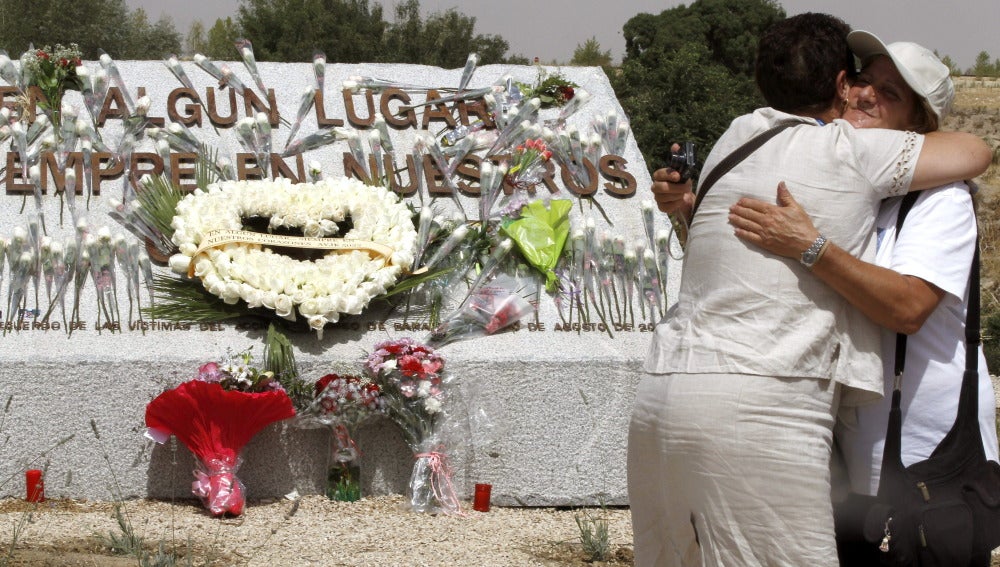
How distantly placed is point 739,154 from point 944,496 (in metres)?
0.71

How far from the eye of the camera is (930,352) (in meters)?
2.10

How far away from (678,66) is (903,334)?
29.8 feet

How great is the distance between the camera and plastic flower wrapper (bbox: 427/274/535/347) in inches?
184

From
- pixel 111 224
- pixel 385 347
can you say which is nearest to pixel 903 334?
pixel 385 347

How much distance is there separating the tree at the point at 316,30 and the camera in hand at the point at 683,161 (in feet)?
51.2

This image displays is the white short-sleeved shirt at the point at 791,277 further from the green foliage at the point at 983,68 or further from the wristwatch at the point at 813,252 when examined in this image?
the green foliage at the point at 983,68

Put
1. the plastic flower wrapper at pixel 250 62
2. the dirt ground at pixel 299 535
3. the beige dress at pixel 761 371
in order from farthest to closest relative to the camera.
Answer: the plastic flower wrapper at pixel 250 62
the dirt ground at pixel 299 535
the beige dress at pixel 761 371

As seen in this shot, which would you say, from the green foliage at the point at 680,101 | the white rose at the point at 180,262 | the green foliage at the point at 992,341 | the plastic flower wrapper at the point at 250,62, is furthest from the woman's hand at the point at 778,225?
the green foliage at the point at 992,341

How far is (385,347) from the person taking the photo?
14.4 ft

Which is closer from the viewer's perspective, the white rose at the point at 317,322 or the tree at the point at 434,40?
the white rose at the point at 317,322

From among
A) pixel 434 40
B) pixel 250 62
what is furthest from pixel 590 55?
pixel 250 62

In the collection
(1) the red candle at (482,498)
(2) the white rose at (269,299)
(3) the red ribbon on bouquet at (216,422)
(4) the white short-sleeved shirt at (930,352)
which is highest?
(4) the white short-sleeved shirt at (930,352)

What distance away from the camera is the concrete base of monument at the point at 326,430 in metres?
4.33

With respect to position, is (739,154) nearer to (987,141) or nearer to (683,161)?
(683,161)
